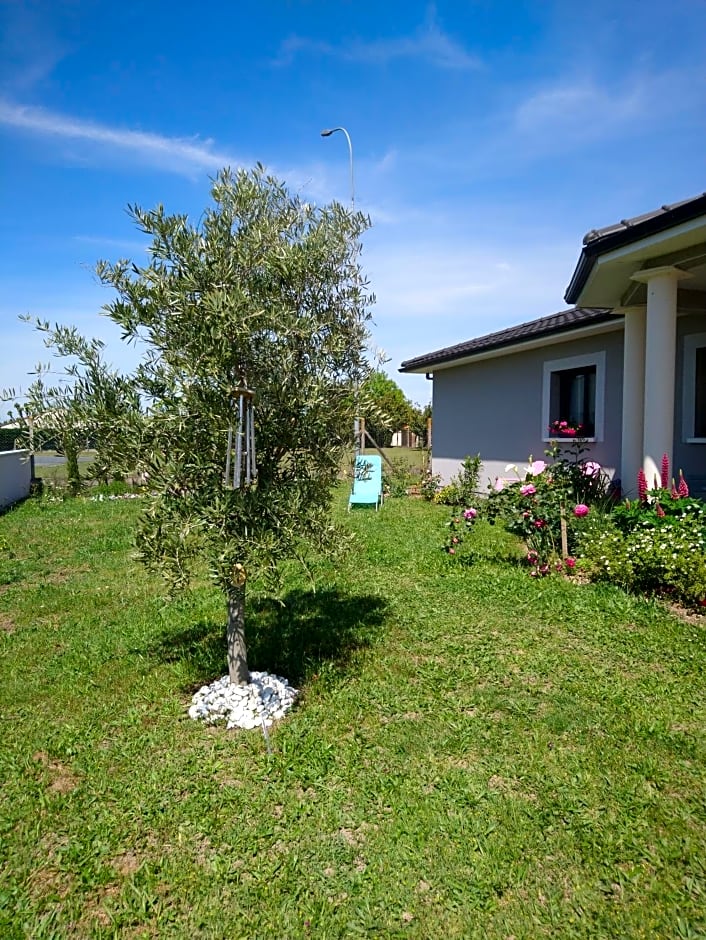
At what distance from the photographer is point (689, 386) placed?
312 inches

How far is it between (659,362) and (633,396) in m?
1.25

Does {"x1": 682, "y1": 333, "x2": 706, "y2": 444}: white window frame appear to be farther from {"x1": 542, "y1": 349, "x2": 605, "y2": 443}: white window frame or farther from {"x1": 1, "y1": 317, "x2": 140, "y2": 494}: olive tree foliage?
{"x1": 1, "y1": 317, "x2": 140, "y2": 494}: olive tree foliage

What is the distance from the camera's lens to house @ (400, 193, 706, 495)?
19.2 feet

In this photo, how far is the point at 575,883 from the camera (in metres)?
2.00

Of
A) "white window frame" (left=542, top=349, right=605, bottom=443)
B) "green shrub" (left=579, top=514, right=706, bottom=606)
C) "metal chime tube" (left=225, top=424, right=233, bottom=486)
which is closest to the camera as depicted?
"metal chime tube" (left=225, top=424, right=233, bottom=486)

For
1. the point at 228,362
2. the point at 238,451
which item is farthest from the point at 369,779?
the point at 228,362

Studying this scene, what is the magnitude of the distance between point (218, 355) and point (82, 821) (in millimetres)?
2148

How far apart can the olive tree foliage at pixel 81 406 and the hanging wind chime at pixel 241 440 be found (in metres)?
0.50

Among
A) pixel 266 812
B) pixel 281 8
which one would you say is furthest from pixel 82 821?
pixel 281 8

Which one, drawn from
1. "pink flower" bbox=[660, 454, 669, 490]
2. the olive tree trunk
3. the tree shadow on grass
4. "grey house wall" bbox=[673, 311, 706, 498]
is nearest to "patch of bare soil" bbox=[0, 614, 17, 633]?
the tree shadow on grass

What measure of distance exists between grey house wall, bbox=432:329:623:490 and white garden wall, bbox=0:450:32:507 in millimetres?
9220

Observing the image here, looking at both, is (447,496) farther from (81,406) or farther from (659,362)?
(81,406)

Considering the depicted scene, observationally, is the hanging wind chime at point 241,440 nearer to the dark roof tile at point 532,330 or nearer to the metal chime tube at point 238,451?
the metal chime tube at point 238,451

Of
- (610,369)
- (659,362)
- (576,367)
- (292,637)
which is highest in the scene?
(576,367)
